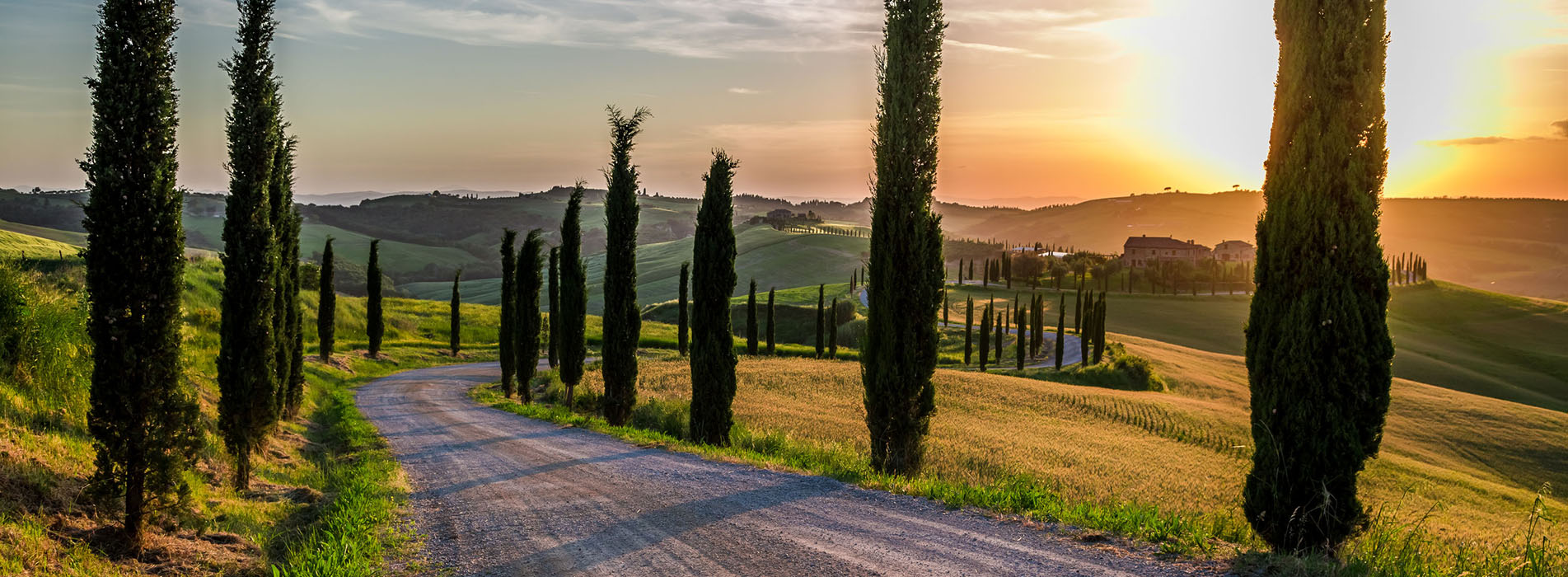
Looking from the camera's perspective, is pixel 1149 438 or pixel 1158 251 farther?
pixel 1158 251

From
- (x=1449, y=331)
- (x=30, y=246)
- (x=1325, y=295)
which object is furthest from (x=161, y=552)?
(x=1449, y=331)

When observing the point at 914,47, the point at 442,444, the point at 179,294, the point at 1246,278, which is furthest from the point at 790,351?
the point at 1246,278

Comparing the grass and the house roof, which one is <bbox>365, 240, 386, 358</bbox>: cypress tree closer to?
the grass

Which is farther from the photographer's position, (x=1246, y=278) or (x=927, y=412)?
(x=1246, y=278)

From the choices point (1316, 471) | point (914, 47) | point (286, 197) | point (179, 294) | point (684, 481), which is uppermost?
point (914, 47)

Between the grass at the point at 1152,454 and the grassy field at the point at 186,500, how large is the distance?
225 inches

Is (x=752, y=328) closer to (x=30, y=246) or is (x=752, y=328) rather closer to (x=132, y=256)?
(x=30, y=246)

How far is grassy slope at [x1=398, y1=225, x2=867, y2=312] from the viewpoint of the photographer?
146m

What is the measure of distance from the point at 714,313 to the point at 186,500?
11516 mm

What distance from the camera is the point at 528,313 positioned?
31969 mm

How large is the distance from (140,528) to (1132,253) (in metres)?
141

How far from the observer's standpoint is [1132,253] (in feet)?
440

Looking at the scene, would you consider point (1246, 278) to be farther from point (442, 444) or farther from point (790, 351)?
point (442, 444)

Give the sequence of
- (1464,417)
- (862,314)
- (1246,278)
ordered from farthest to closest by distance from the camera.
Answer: (1246,278) → (862,314) → (1464,417)
